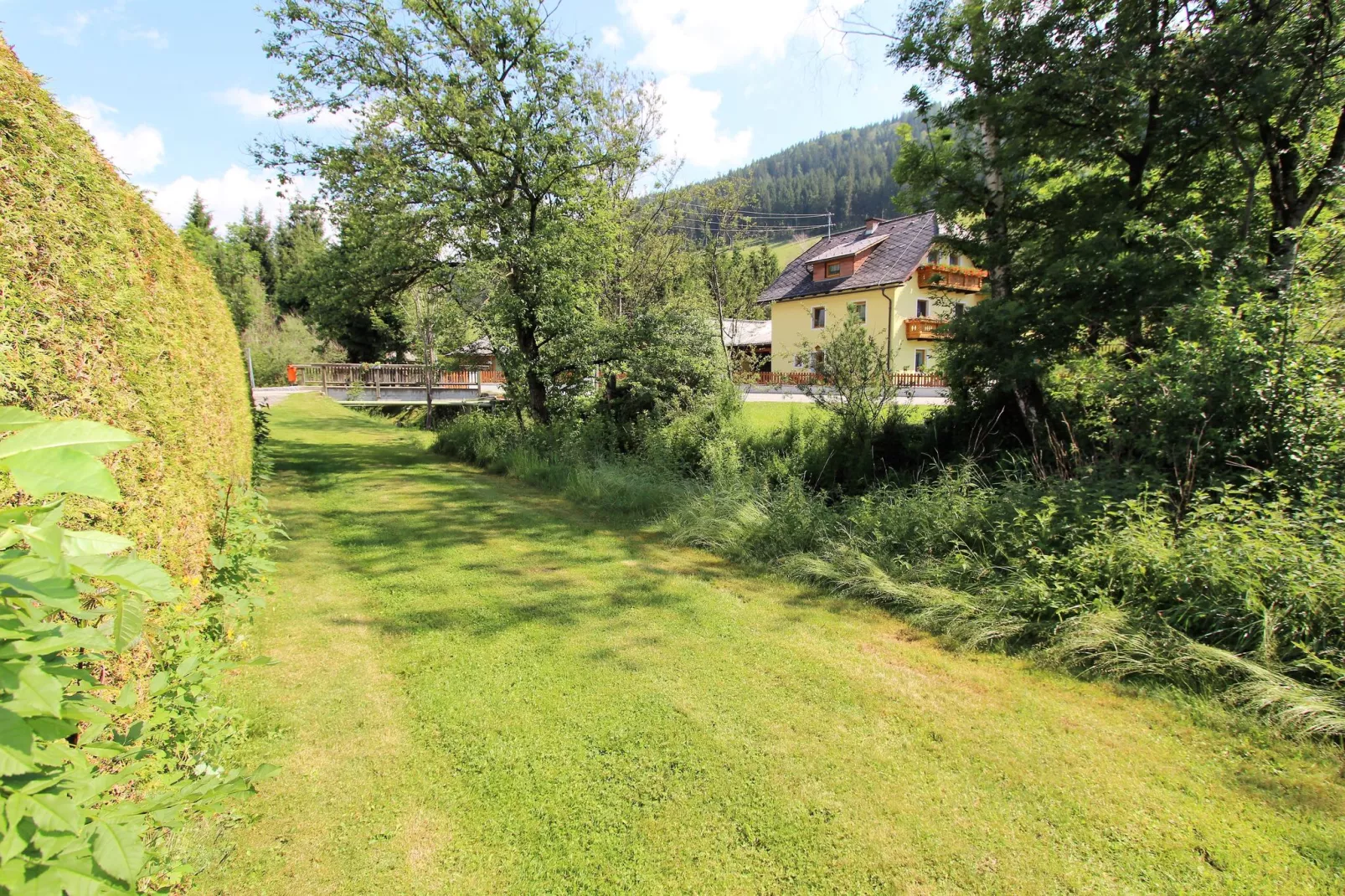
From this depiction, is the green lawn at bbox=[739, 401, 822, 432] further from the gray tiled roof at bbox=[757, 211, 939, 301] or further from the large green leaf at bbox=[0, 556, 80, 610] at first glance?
the gray tiled roof at bbox=[757, 211, 939, 301]

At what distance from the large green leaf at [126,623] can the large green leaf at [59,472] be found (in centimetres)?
30

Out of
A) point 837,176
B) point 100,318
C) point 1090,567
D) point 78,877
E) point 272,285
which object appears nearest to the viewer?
point 78,877

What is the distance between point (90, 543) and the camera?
110 cm

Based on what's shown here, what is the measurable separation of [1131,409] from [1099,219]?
298cm

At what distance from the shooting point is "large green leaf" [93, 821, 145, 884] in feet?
3.55

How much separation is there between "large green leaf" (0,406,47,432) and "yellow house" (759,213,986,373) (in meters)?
28.7

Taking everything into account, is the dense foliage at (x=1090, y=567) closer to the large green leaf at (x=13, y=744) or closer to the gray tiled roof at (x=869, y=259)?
the large green leaf at (x=13, y=744)

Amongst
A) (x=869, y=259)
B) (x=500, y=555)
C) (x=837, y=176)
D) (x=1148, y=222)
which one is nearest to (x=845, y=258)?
(x=869, y=259)

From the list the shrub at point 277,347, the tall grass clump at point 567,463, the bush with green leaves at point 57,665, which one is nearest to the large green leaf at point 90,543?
the bush with green leaves at point 57,665

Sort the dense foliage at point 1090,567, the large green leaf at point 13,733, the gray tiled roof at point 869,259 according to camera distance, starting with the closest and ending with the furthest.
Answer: the large green leaf at point 13,733, the dense foliage at point 1090,567, the gray tiled roof at point 869,259

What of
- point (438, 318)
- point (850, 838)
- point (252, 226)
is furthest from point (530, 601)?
point (252, 226)

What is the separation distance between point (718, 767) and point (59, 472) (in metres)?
3.02

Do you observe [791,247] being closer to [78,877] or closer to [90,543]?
[90,543]

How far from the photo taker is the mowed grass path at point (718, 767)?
2598mm
